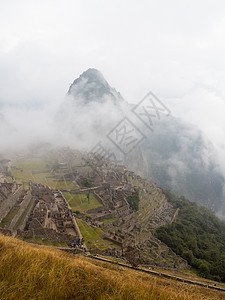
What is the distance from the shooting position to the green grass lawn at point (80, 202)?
958 inches

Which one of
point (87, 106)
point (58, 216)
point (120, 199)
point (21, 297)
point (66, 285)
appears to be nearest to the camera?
point (21, 297)

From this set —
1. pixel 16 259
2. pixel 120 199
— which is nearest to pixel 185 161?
pixel 120 199

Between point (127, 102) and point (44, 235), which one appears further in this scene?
point (127, 102)

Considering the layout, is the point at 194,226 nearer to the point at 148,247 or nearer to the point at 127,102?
the point at 148,247

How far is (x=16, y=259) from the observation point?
2.83m

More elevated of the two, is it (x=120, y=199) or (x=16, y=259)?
(x=120, y=199)

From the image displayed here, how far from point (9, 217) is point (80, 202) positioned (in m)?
12.6

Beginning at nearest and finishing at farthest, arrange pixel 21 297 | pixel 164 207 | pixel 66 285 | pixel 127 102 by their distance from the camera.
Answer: pixel 21 297, pixel 66 285, pixel 164 207, pixel 127 102

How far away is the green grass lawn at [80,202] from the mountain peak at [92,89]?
142799 millimetres

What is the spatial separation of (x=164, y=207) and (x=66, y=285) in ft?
114

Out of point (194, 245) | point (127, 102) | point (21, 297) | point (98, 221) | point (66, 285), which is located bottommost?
point (21, 297)

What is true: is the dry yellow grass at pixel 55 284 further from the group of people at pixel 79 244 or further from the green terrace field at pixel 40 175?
the green terrace field at pixel 40 175

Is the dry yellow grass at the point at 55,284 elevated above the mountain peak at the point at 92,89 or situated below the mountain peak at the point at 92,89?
below

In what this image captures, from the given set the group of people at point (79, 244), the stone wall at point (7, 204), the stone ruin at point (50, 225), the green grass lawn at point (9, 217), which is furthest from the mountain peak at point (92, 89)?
the group of people at point (79, 244)
